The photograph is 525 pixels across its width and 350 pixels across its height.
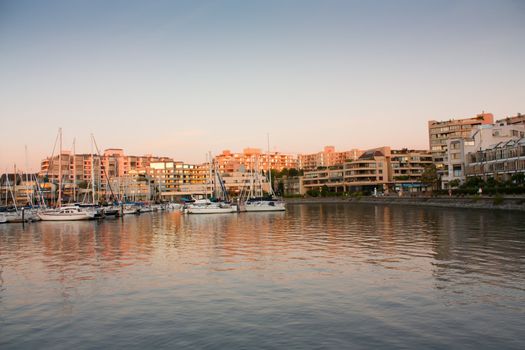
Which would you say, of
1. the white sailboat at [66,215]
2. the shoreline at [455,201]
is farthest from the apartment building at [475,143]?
the white sailboat at [66,215]

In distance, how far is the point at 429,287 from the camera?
22734 millimetres

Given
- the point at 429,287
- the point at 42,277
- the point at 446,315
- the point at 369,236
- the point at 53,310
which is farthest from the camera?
the point at 369,236

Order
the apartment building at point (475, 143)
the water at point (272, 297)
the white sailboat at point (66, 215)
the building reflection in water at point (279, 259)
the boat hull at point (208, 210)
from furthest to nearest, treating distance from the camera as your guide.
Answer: the apartment building at point (475, 143) < the boat hull at point (208, 210) < the white sailboat at point (66, 215) < the building reflection in water at point (279, 259) < the water at point (272, 297)

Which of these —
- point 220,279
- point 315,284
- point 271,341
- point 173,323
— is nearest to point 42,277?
point 220,279

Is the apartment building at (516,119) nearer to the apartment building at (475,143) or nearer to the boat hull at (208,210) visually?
the apartment building at (475,143)

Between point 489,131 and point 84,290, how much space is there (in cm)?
12650

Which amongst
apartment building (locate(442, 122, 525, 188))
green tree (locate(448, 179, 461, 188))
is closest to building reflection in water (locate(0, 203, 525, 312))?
green tree (locate(448, 179, 461, 188))

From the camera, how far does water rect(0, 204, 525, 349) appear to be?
16.2m

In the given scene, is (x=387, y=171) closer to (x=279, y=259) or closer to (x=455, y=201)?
(x=455, y=201)

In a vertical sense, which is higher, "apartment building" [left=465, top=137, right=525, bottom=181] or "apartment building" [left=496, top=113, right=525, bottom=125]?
"apartment building" [left=496, top=113, right=525, bottom=125]

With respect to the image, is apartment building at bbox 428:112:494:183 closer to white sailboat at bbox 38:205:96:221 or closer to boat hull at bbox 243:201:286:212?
boat hull at bbox 243:201:286:212

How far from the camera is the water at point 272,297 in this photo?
1623cm

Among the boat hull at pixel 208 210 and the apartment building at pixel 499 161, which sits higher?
the apartment building at pixel 499 161

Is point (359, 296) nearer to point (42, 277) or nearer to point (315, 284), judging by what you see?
point (315, 284)
